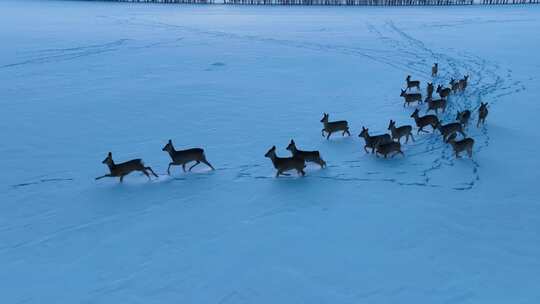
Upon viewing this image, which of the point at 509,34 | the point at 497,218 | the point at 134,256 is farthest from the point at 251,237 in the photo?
the point at 509,34

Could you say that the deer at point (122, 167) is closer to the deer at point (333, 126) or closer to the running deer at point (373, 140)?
the deer at point (333, 126)

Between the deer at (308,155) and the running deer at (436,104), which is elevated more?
the running deer at (436,104)

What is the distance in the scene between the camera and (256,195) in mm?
7629

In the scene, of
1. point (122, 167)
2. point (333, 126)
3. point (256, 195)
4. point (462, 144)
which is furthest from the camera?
point (333, 126)

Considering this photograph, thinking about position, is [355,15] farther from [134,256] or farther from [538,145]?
[134,256]

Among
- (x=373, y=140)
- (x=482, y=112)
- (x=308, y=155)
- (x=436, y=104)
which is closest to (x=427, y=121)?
(x=482, y=112)

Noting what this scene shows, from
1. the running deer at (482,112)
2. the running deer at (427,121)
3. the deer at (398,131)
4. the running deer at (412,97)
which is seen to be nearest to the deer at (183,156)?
the deer at (398,131)

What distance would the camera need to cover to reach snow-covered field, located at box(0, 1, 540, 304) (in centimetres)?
541

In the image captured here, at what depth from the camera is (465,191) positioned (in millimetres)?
7617

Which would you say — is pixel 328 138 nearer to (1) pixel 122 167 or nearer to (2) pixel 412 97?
(2) pixel 412 97

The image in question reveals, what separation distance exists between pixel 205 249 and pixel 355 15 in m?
37.8

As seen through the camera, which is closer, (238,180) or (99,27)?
(238,180)

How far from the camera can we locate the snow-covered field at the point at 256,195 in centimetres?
541

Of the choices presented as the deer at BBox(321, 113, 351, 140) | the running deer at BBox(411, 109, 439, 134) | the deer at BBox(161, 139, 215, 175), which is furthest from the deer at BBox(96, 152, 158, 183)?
the running deer at BBox(411, 109, 439, 134)
